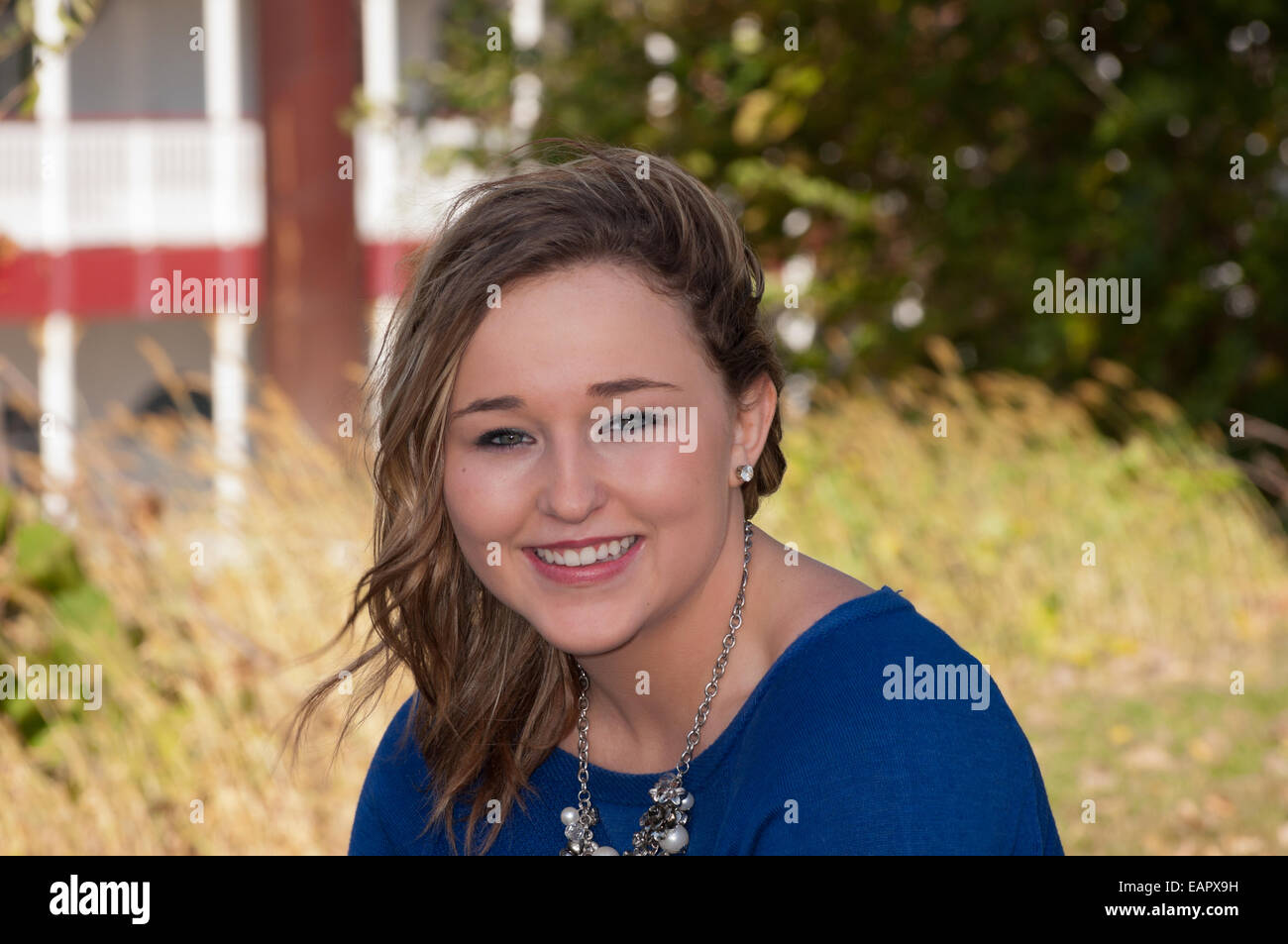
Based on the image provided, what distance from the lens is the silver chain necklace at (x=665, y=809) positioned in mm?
1956

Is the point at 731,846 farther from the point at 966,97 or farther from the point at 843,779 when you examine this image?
the point at 966,97

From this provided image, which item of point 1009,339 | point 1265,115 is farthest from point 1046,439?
point 1265,115

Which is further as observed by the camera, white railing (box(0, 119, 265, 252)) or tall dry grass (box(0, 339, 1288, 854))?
white railing (box(0, 119, 265, 252))

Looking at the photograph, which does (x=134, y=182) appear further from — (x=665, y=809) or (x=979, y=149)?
(x=665, y=809)

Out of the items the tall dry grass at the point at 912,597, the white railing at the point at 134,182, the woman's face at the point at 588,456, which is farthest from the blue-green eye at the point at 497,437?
the white railing at the point at 134,182

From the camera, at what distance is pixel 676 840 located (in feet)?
6.35

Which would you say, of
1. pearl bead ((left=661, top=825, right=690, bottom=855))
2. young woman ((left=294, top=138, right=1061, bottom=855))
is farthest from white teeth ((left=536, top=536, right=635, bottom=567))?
pearl bead ((left=661, top=825, right=690, bottom=855))

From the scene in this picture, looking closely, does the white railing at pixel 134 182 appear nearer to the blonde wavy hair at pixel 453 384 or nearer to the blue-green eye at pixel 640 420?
the blonde wavy hair at pixel 453 384

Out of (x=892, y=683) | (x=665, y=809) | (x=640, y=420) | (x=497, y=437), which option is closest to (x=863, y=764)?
(x=892, y=683)

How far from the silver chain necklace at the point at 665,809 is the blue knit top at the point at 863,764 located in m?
0.02

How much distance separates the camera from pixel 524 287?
74.4 inches

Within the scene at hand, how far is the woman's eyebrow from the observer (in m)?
1.84

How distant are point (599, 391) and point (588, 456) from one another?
0.09 meters

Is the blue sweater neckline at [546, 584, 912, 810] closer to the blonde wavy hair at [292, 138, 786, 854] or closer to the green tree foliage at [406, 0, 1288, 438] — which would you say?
the blonde wavy hair at [292, 138, 786, 854]
